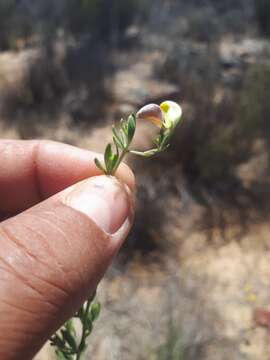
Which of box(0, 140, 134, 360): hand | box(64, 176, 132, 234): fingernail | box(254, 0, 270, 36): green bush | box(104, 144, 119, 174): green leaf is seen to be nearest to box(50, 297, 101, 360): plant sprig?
box(0, 140, 134, 360): hand

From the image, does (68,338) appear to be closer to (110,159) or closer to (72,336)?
(72,336)

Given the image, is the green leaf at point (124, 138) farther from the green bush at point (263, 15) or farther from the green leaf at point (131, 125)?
the green bush at point (263, 15)

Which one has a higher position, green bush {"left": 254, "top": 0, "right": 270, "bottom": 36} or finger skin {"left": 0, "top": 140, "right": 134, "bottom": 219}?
finger skin {"left": 0, "top": 140, "right": 134, "bottom": 219}

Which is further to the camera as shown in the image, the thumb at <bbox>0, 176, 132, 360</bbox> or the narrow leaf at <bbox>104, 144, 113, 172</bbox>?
the narrow leaf at <bbox>104, 144, 113, 172</bbox>

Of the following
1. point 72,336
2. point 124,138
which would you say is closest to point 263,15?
point 124,138

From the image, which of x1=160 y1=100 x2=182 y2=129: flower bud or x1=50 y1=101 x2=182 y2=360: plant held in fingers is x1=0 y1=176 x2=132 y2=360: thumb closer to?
x1=50 y1=101 x2=182 y2=360: plant held in fingers

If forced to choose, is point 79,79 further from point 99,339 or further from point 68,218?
point 68,218

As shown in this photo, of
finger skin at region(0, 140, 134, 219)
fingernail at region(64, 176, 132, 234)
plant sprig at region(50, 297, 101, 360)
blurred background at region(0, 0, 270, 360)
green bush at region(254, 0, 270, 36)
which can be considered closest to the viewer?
fingernail at region(64, 176, 132, 234)
